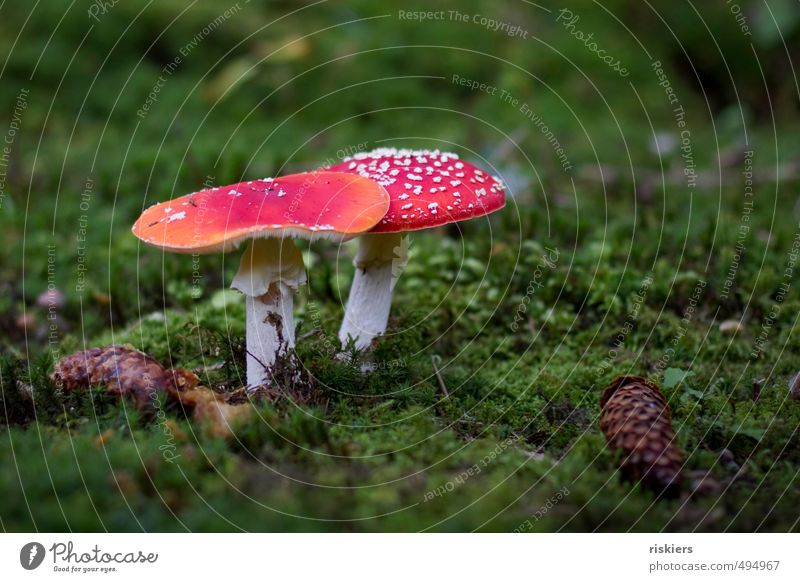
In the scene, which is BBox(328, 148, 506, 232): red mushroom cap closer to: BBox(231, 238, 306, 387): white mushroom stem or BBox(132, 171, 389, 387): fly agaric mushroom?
BBox(132, 171, 389, 387): fly agaric mushroom

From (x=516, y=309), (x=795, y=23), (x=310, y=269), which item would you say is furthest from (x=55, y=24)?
(x=795, y=23)

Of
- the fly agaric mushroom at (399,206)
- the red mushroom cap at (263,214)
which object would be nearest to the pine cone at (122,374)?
the red mushroom cap at (263,214)

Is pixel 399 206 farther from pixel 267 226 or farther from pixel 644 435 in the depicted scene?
pixel 644 435

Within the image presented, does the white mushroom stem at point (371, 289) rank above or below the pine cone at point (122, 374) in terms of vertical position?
above

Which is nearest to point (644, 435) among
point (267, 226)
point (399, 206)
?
point (399, 206)

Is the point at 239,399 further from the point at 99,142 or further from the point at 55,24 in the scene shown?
the point at 55,24

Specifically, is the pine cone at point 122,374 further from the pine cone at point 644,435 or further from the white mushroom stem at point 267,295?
the pine cone at point 644,435
